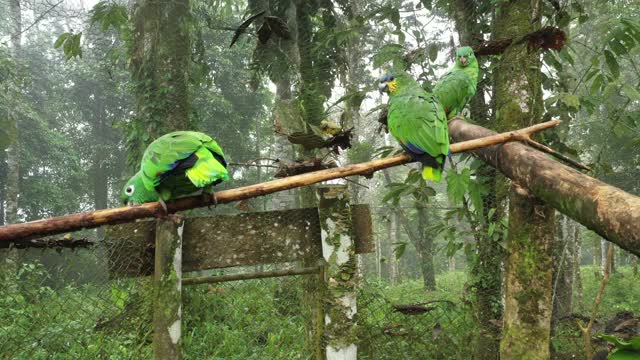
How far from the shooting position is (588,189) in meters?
1.59

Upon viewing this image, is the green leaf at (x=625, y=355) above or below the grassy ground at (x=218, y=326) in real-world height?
above

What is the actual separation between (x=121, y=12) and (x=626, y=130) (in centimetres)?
545

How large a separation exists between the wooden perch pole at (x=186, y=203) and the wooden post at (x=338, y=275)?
52cm

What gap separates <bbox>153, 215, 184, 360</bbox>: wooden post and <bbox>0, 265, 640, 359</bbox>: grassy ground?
1.53 feet

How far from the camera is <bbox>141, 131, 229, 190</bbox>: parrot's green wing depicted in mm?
2049

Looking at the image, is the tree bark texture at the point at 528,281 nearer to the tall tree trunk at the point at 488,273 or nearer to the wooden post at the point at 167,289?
the tall tree trunk at the point at 488,273

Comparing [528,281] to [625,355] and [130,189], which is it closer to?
[625,355]

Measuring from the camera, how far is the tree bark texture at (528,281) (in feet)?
7.09

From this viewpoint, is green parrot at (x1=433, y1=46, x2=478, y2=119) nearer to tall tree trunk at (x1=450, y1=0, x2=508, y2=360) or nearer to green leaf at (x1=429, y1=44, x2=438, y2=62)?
tall tree trunk at (x1=450, y1=0, x2=508, y2=360)

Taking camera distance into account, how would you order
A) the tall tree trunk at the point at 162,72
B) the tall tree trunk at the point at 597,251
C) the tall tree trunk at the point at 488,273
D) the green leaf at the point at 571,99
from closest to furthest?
the green leaf at the point at 571,99 < the tall tree trunk at the point at 488,273 < the tall tree trunk at the point at 162,72 < the tall tree trunk at the point at 597,251

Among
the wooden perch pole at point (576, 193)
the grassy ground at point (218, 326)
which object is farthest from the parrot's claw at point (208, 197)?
the wooden perch pole at point (576, 193)

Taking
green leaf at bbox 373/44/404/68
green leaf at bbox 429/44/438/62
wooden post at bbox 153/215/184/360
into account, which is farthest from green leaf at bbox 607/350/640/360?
green leaf at bbox 429/44/438/62

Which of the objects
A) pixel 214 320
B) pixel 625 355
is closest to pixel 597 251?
pixel 214 320

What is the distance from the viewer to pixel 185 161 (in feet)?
6.91
